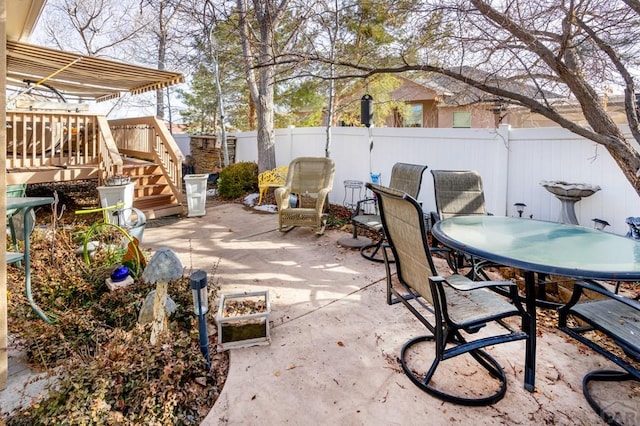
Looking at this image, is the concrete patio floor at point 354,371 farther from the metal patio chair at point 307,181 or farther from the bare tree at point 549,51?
the bare tree at point 549,51

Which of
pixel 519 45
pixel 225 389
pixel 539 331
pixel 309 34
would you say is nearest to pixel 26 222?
pixel 225 389

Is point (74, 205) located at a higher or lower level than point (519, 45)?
lower

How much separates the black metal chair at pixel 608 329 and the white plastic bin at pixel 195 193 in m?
5.89

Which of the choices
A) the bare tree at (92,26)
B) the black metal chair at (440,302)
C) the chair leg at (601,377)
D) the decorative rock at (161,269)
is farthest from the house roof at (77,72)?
the bare tree at (92,26)

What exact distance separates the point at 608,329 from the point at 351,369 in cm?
139

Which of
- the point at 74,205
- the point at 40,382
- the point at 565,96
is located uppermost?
the point at 565,96

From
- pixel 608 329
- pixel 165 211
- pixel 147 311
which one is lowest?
pixel 147 311

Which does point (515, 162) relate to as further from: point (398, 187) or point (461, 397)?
point (461, 397)

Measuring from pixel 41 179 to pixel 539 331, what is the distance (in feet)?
21.2

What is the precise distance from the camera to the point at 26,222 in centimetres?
257

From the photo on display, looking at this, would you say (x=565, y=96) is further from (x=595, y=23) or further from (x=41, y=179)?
(x=41, y=179)

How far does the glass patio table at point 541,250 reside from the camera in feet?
6.20

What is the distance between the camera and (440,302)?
188 cm

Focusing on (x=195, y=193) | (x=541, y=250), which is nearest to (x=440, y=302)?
(x=541, y=250)
